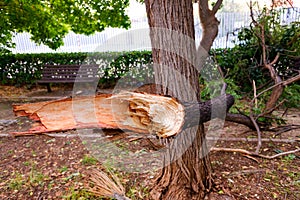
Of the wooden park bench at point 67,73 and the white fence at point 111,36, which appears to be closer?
the wooden park bench at point 67,73

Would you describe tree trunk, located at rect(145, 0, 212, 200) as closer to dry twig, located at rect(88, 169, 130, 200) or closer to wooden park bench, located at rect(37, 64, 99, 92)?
dry twig, located at rect(88, 169, 130, 200)

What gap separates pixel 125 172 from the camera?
252 cm

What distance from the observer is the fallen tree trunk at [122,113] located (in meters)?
1.38

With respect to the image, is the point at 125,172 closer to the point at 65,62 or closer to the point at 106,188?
the point at 106,188

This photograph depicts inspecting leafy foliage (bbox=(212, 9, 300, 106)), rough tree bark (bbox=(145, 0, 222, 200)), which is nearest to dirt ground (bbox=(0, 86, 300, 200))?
rough tree bark (bbox=(145, 0, 222, 200))

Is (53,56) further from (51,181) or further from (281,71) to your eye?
(281,71)

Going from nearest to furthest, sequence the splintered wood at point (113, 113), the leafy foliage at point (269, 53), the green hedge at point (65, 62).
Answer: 1. the splintered wood at point (113, 113)
2. the leafy foliage at point (269, 53)
3. the green hedge at point (65, 62)

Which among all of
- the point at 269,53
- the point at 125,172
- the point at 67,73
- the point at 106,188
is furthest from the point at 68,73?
the point at 269,53

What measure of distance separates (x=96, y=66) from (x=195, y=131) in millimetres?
4903

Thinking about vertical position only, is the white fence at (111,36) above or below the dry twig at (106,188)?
above

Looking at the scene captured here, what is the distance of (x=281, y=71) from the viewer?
5.23m

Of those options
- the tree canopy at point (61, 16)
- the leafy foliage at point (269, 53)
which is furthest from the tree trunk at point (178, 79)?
the tree canopy at point (61, 16)

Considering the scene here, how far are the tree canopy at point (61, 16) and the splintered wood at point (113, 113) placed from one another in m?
4.54

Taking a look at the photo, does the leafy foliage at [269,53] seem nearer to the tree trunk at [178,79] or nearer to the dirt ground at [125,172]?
the dirt ground at [125,172]
